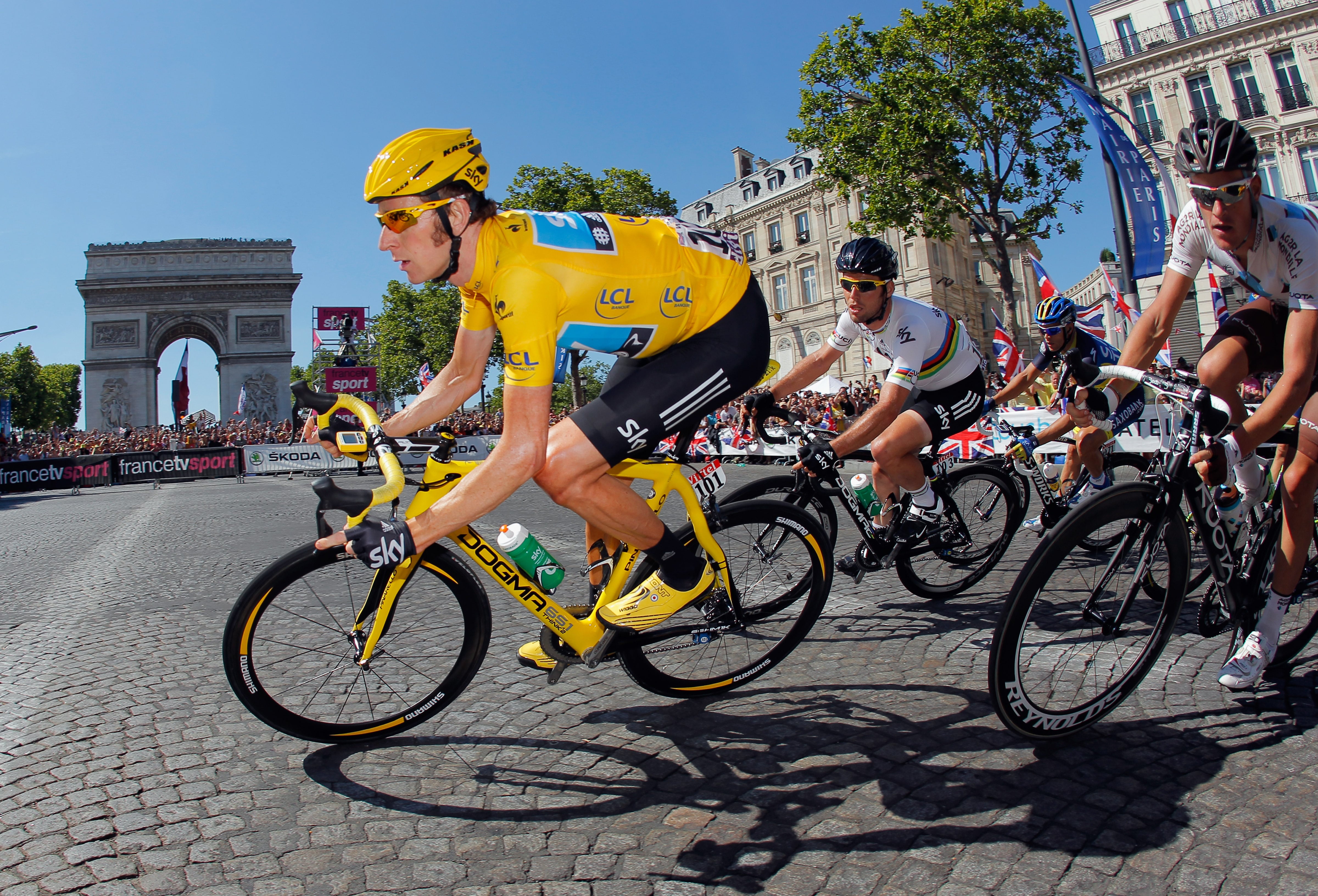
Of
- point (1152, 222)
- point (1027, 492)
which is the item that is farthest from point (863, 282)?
point (1152, 222)

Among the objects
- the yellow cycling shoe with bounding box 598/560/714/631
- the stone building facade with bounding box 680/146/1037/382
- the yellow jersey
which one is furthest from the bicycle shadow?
the stone building facade with bounding box 680/146/1037/382

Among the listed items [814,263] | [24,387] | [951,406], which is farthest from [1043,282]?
[24,387]

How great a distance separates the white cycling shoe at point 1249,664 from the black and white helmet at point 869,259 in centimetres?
233

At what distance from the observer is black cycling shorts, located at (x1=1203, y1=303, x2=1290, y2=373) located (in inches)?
125

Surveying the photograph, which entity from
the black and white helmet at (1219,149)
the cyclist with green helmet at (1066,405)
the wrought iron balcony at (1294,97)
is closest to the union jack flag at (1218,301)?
the cyclist with green helmet at (1066,405)

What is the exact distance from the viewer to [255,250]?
2245 inches

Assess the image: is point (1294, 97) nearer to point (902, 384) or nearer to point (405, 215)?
point (902, 384)

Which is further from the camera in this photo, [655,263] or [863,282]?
[863,282]

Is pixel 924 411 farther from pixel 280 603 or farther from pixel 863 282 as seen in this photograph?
pixel 280 603

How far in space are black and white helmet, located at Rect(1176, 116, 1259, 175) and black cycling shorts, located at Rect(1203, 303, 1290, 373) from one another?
68 cm

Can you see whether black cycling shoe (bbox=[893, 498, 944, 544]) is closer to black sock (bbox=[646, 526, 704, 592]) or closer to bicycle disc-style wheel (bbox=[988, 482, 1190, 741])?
bicycle disc-style wheel (bbox=[988, 482, 1190, 741])

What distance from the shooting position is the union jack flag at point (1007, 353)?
44.8ft

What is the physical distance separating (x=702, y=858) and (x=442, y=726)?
127 cm

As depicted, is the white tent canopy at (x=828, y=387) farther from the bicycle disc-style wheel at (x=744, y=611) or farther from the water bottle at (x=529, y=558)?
the water bottle at (x=529, y=558)
